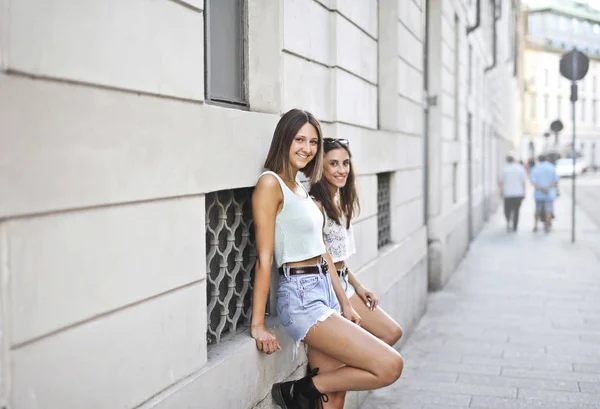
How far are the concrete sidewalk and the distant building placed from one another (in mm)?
57213

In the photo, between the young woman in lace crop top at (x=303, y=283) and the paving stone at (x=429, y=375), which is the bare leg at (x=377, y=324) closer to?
the young woman in lace crop top at (x=303, y=283)

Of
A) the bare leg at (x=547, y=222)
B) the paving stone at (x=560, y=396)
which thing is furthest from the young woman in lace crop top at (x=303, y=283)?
the bare leg at (x=547, y=222)

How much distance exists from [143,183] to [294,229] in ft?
3.66

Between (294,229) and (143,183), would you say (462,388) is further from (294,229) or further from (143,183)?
(143,183)

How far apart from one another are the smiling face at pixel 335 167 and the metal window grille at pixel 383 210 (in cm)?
259

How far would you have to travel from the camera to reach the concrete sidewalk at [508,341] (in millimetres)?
5477

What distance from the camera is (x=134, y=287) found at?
2473mm

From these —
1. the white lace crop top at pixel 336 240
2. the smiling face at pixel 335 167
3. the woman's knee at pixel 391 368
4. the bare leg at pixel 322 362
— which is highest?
the smiling face at pixel 335 167

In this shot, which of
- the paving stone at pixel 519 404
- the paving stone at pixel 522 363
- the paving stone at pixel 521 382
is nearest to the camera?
the paving stone at pixel 519 404

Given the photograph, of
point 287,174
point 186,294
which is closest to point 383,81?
point 287,174

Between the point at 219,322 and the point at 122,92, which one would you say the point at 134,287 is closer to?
the point at 122,92

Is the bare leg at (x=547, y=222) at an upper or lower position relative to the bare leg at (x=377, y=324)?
lower

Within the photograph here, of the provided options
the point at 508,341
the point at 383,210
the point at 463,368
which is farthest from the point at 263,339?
the point at 508,341

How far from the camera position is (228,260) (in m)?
3.65
